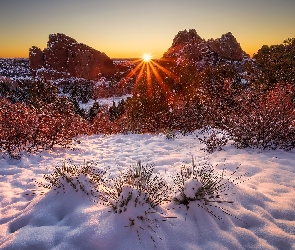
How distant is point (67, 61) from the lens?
92.7 metres

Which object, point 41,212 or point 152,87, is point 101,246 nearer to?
point 41,212

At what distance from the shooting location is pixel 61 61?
3622 inches

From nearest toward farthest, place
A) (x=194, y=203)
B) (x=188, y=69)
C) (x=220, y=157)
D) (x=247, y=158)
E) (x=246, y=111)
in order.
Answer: (x=194, y=203), (x=247, y=158), (x=220, y=157), (x=246, y=111), (x=188, y=69)

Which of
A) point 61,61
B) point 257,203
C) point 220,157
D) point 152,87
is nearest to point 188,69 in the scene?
point 152,87

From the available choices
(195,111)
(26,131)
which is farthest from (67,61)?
(26,131)

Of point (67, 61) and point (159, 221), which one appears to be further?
point (67, 61)

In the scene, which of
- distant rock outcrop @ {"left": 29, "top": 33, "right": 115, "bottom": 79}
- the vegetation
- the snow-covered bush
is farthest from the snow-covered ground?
distant rock outcrop @ {"left": 29, "top": 33, "right": 115, "bottom": 79}

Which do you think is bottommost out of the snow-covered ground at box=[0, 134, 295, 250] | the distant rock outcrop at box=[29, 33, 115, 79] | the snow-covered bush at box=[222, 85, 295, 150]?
the snow-covered ground at box=[0, 134, 295, 250]

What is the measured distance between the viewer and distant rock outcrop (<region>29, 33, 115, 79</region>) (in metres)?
88.8

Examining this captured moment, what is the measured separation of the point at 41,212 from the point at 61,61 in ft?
319

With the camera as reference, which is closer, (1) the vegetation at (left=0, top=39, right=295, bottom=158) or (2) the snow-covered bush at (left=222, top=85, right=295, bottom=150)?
(2) the snow-covered bush at (left=222, top=85, right=295, bottom=150)

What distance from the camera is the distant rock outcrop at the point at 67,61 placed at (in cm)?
8881

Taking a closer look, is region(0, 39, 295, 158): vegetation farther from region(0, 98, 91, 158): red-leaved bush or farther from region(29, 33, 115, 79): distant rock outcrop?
region(29, 33, 115, 79): distant rock outcrop

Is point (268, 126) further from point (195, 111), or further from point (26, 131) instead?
point (26, 131)
